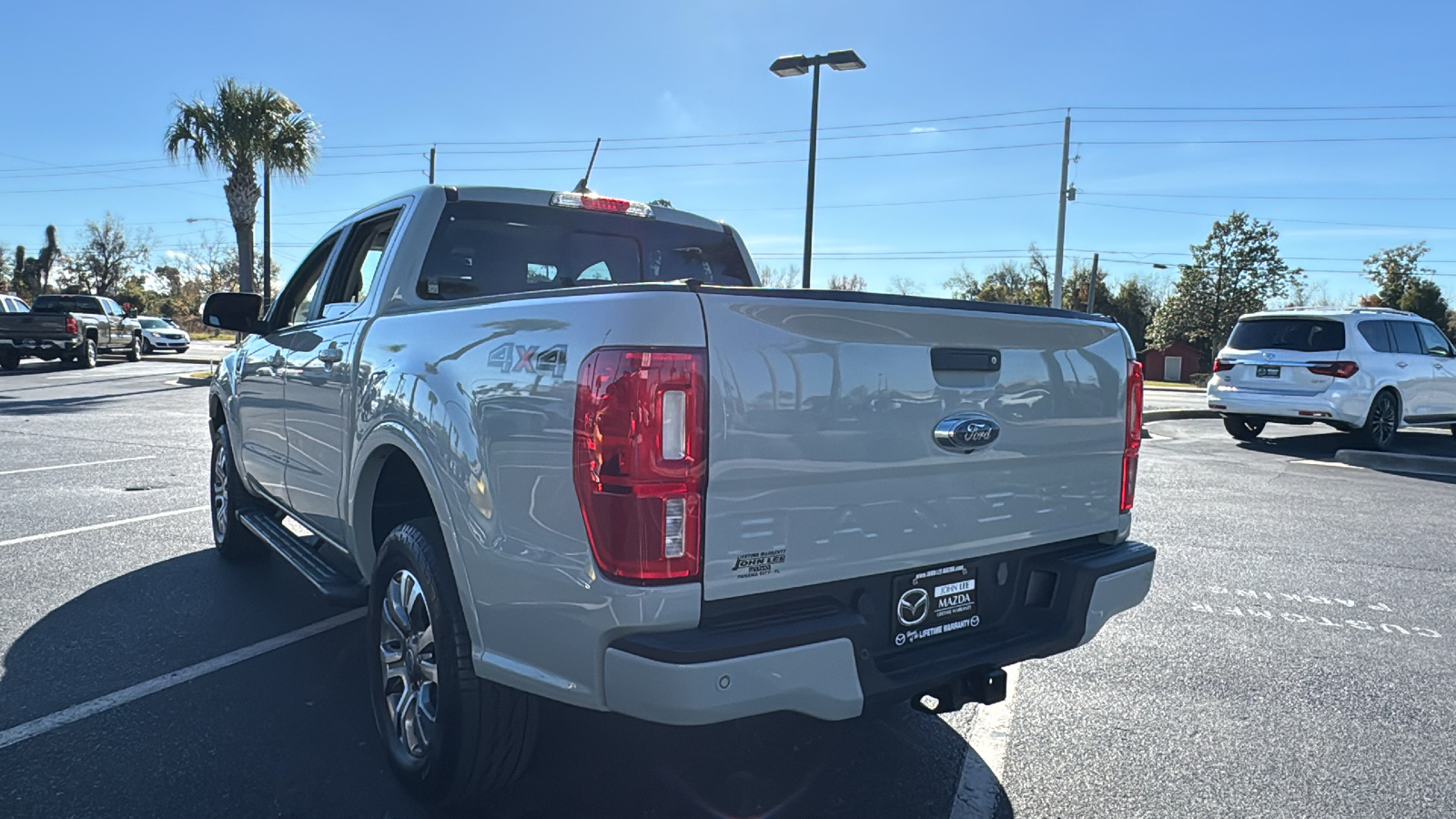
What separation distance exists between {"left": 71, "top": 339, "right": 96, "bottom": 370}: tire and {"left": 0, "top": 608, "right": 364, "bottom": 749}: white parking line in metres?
24.3

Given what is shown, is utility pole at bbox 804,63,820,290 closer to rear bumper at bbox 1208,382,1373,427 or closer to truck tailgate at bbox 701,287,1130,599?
rear bumper at bbox 1208,382,1373,427

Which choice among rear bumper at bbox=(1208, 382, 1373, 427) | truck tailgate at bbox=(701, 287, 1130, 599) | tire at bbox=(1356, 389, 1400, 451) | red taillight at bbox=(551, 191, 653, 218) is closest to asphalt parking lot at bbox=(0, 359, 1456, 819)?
truck tailgate at bbox=(701, 287, 1130, 599)

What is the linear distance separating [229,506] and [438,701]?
11.7 feet

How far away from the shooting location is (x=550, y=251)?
4168 millimetres

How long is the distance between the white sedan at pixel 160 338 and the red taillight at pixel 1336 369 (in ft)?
115

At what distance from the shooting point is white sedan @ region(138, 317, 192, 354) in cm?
3441

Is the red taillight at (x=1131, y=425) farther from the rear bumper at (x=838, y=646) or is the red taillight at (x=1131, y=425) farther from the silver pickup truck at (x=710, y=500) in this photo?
the rear bumper at (x=838, y=646)

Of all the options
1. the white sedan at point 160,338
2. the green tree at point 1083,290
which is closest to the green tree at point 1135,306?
the green tree at point 1083,290

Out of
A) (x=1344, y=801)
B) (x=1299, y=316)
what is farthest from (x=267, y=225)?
(x=1344, y=801)

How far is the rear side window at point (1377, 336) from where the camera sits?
12125 millimetres

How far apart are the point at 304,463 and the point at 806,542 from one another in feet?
8.64

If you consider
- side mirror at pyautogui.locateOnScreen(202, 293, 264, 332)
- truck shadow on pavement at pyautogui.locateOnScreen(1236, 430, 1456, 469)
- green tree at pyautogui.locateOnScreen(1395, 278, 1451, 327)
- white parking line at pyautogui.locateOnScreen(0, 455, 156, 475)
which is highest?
green tree at pyautogui.locateOnScreen(1395, 278, 1451, 327)

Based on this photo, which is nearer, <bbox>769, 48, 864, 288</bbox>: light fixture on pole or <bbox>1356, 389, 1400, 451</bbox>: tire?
<bbox>1356, 389, 1400, 451</bbox>: tire

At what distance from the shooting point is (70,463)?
361 inches
